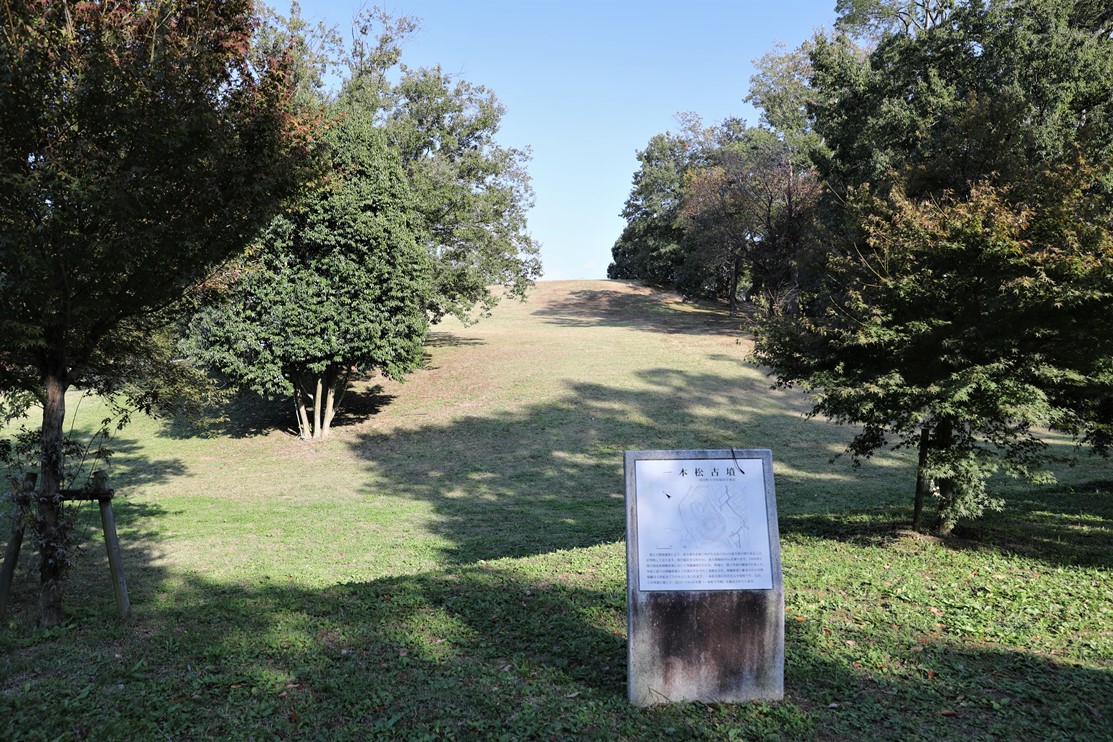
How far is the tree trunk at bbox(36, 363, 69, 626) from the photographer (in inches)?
264

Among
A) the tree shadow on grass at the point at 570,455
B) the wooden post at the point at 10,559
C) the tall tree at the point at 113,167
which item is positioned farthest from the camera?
the tree shadow on grass at the point at 570,455

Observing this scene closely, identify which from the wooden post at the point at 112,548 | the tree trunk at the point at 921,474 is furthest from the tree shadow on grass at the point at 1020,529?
the wooden post at the point at 112,548

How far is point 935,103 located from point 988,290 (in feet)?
61.2

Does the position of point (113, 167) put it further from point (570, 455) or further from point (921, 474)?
point (570, 455)

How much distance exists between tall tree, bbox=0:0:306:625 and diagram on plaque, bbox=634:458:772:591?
497cm

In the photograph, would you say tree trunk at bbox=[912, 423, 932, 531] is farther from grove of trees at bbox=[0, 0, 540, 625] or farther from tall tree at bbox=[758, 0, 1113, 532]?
grove of trees at bbox=[0, 0, 540, 625]

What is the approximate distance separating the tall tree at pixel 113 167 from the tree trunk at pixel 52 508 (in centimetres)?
1

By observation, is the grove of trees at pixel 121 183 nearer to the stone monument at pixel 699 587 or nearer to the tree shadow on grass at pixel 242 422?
the stone monument at pixel 699 587

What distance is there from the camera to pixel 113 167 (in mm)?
6504

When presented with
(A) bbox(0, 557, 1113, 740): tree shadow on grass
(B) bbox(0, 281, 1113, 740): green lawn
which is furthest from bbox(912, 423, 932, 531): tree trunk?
(A) bbox(0, 557, 1113, 740): tree shadow on grass

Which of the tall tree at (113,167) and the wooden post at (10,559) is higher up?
the tall tree at (113,167)

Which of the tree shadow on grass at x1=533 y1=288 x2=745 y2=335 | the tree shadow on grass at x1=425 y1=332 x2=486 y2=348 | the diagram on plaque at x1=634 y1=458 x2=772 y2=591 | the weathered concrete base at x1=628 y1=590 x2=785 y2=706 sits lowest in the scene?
the weathered concrete base at x1=628 y1=590 x2=785 y2=706

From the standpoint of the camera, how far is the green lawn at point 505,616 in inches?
185

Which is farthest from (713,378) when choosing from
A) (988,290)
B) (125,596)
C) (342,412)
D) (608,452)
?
(125,596)
